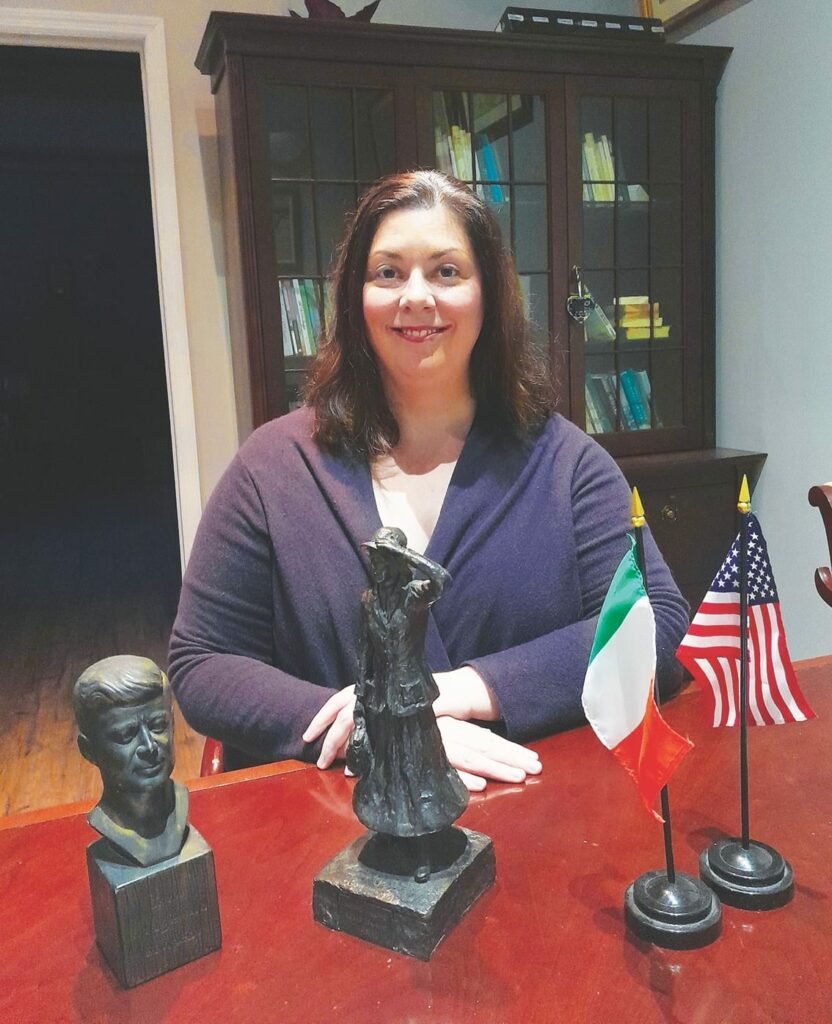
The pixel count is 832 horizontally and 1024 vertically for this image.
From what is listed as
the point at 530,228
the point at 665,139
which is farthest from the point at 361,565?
the point at 665,139

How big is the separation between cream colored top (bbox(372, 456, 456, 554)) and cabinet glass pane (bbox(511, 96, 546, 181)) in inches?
64.1

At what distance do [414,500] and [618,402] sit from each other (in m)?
1.72

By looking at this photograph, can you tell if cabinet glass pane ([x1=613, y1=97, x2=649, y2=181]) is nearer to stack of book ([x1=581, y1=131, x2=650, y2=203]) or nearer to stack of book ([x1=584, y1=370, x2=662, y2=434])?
stack of book ([x1=581, y1=131, x2=650, y2=203])

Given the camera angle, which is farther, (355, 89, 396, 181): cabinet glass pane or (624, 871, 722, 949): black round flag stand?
(355, 89, 396, 181): cabinet glass pane

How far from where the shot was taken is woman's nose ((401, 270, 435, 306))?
1211 mm

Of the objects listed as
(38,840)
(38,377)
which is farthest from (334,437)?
(38,377)

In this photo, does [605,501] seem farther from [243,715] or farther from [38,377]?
[38,377]

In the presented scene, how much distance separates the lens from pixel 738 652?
2.55 ft

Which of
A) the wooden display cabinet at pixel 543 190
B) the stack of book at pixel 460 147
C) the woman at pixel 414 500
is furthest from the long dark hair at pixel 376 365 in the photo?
the stack of book at pixel 460 147

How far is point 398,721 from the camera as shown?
2.37 ft

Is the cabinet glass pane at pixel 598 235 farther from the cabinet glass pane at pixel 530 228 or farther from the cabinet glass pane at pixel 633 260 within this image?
the cabinet glass pane at pixel 530 228

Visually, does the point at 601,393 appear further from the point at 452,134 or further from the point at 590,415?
the point at 452,134

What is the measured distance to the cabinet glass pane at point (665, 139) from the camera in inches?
108

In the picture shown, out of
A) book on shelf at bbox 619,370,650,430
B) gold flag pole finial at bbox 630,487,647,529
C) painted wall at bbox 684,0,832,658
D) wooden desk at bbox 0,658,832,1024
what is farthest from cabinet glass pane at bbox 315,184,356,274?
gold flag pole finial at bbox 630,487,647,529
